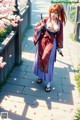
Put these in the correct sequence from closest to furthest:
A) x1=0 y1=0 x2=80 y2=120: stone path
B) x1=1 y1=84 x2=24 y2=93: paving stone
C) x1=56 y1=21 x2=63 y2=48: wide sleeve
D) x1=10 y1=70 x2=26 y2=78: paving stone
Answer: x1=0 y1=0 x2=80 y2=120: stone path < x1=56 y1=21 x2=63 y2=48: wide sleeve < x1=1 y1=84 x2=24 y2=93: paving stone < x1=10 y1=70 x2=26 y2=78: paving stone

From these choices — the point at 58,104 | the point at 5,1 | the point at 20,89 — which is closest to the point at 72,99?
the point at 58,104

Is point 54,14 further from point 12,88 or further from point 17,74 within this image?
point 17,74

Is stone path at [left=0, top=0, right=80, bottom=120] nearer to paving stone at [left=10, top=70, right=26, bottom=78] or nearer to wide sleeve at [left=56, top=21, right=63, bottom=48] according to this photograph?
paving stone at [left=10, top=70, right=26, bottom=78]

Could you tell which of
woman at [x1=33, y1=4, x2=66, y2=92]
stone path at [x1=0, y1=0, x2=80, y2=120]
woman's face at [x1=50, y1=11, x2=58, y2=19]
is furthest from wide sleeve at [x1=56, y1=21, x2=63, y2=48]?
stone path at [x1=0, y1=0, x2=80, y2=120]

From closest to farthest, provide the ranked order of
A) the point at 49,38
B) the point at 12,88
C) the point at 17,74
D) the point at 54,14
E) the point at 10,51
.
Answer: the point at 54,14
the point at 49,38
the point at 12,88
the point at 10,51
the point at 17,74

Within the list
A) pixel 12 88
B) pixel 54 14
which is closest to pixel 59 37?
pixel 54 14

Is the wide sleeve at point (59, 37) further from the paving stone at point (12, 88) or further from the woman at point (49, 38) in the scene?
the paving stone at point (12, 88)

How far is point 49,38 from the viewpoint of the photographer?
6176 mm

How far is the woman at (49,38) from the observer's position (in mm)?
6023

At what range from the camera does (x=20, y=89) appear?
6.45m

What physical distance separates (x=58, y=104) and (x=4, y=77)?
Result: 66.7 inches

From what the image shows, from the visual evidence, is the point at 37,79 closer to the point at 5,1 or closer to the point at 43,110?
the point at 43,110

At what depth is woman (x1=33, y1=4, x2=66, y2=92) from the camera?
6.02m

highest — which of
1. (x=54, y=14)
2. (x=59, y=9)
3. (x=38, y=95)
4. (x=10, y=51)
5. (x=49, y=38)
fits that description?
(x=59, y=9)
